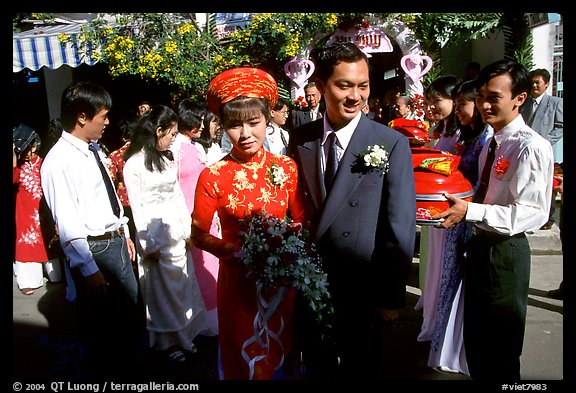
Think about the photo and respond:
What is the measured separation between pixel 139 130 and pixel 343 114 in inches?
78.4

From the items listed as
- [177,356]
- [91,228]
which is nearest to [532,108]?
[177,356]

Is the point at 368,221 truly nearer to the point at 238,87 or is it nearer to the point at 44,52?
the point at 238,87

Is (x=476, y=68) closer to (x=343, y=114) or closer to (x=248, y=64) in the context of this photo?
(x=248, y=64)

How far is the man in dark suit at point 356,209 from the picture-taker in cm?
213

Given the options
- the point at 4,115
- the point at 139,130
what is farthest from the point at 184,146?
the point at 4,115

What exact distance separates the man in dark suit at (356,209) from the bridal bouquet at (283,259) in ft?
0.52

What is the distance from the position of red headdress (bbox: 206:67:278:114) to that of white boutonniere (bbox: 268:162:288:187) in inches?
14.1

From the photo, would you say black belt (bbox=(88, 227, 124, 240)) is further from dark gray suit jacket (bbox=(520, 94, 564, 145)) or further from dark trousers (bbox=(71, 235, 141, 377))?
dark gray suit jacket (bbox=(520, 94, 564, 145))

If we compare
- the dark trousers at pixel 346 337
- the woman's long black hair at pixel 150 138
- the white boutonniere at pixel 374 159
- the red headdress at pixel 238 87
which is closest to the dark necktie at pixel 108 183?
the woman's long black hair at pixel 150 138

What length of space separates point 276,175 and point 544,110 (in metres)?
5.48

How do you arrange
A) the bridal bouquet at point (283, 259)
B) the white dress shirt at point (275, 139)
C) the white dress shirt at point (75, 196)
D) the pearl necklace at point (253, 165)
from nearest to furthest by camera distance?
the bridal bouquet at point (283, 259) < the pearl necklace at point (253, 165) < the white dress shirt at point (75, 196) < the white dress shirt at point (275, 139)

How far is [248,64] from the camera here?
821cm

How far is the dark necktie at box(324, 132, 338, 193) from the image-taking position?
2230 millimetres

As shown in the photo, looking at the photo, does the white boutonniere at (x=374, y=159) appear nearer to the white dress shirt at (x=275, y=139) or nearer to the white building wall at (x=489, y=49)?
the white dress shirt at (x=275, y=139)
